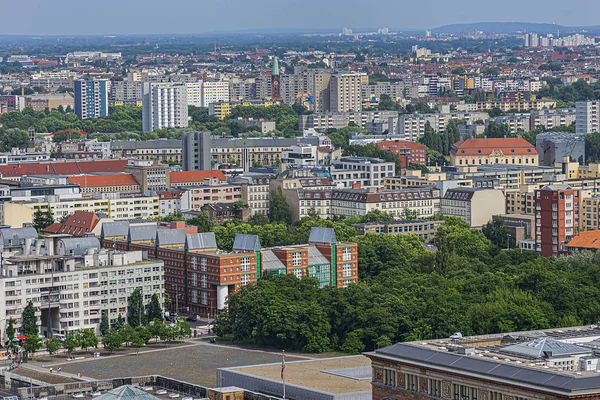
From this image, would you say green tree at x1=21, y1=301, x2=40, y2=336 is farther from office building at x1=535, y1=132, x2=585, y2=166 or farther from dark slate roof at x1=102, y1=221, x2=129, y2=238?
office building at x1=535, y1=132, x2=585, y2=166

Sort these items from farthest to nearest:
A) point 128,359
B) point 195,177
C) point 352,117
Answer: point 352,117 < point 195,177 < point 128,359

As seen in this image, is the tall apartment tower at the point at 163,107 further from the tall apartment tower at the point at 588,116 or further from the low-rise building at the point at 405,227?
the low-rise building at the point at 405,227

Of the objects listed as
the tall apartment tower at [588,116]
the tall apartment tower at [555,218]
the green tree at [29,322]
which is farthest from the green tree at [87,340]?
the tall apartment tower at [588,116]

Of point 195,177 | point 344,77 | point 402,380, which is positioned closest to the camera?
point 402,380

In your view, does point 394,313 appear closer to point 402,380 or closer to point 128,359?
point 128,359

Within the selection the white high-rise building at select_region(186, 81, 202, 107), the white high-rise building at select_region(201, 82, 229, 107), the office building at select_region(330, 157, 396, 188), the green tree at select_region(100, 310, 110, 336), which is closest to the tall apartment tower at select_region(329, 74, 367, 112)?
the white high-rise building at select_region(201, 82, 229, 107)

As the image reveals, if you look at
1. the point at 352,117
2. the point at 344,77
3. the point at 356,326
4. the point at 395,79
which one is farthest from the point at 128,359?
the point at 395,79

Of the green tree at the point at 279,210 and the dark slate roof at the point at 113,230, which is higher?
the dark slate roof at the point at 113,230
